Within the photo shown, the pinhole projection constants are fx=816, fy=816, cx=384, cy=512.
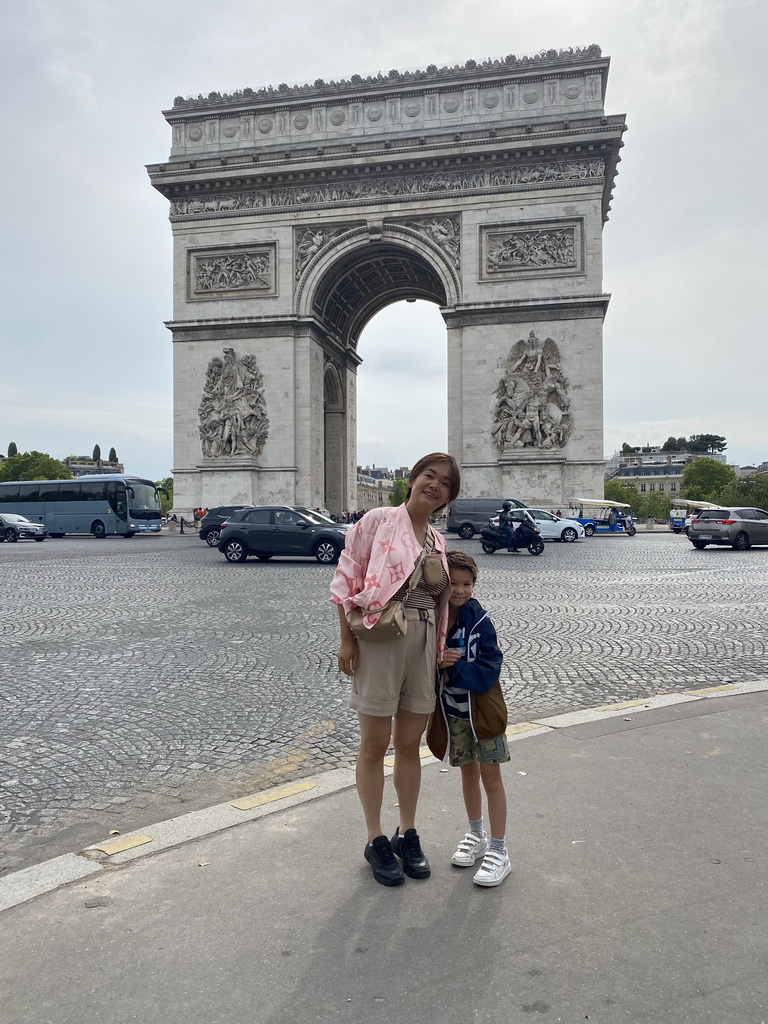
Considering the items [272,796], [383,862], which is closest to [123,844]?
[272,796]

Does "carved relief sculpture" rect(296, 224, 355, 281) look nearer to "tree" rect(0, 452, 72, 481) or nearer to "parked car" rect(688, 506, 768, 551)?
"parked car" rect(688, 506, 768, 551)

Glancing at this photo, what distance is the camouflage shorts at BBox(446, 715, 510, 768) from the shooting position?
9.78ft

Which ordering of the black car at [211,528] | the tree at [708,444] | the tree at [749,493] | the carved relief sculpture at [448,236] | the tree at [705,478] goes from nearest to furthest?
the black car at [211,528] → the carved relief sculpture at [448,236] → the tree at [749,493] → the tree at [705,478] → the tree at [708,444]

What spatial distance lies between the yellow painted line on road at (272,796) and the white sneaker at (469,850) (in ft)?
3.02

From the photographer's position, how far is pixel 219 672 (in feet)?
20.6

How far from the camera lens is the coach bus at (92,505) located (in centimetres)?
3416

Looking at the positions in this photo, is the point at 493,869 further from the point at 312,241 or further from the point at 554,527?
the point at 312,241

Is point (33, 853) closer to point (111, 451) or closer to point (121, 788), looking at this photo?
point (121, 788)

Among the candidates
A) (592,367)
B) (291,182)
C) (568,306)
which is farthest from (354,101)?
(592,367)

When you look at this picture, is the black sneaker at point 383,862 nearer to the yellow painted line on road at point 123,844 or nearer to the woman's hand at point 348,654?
the woman's hand at point 348,654

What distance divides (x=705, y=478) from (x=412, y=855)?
105 meters

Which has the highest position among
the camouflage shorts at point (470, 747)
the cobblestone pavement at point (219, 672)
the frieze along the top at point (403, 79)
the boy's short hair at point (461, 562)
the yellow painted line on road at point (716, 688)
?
the frieze along the top at point (403, 79)

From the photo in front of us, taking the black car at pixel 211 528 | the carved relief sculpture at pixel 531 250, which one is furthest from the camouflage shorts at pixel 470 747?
the carved relief sculpture at pixel 531 250

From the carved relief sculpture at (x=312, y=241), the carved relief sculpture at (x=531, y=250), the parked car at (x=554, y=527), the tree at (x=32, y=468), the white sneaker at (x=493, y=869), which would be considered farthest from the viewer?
the tree at (x=32, y=468)
